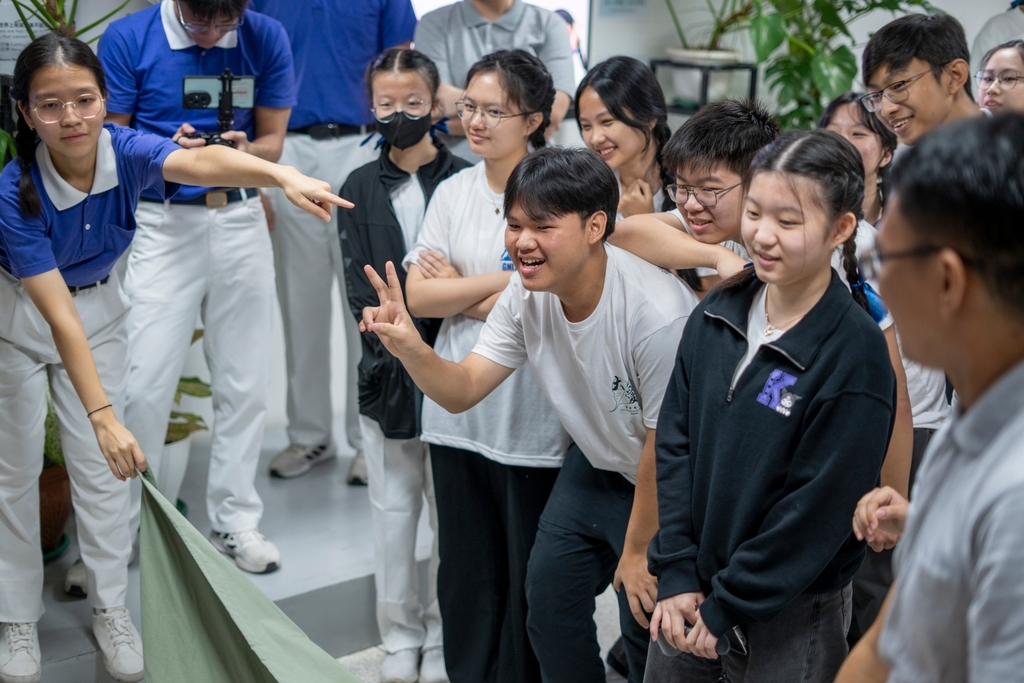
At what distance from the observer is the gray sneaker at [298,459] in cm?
329

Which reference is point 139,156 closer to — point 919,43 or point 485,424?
point 485,424

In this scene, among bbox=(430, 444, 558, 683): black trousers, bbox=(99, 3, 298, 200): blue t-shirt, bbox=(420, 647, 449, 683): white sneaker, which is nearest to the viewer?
bbox=(430, 444, 558, 683): black trousers

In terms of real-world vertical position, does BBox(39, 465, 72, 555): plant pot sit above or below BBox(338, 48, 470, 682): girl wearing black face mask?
below

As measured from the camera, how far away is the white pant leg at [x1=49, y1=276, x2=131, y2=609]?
229cm

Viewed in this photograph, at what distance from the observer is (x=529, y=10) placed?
2945 millimetres

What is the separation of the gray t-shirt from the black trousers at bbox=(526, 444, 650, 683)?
98cm

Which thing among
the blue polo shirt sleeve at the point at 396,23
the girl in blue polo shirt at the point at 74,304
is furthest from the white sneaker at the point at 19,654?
the blue polo shirt sleeve at the point at 396,23

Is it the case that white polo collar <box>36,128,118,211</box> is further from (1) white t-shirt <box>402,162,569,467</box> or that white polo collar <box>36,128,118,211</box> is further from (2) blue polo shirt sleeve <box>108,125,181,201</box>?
(1) white t-shirt <box>402,162,569,467</box>

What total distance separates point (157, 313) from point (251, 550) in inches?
27.3

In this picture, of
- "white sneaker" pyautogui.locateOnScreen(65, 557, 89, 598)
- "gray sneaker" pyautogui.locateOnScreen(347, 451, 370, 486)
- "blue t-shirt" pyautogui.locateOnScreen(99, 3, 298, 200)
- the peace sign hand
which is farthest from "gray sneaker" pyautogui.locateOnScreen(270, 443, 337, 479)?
the peace sign hand

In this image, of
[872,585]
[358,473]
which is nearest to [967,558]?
[872,585]

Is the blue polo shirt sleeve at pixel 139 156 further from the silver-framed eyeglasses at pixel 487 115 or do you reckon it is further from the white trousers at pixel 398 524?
the white trousers at pixel 398 524

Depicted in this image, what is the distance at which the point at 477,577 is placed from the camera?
228 centimetres

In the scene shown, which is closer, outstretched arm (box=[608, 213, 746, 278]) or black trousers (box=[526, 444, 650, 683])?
outstretched arm (box=[608, 213, 746, 278])
